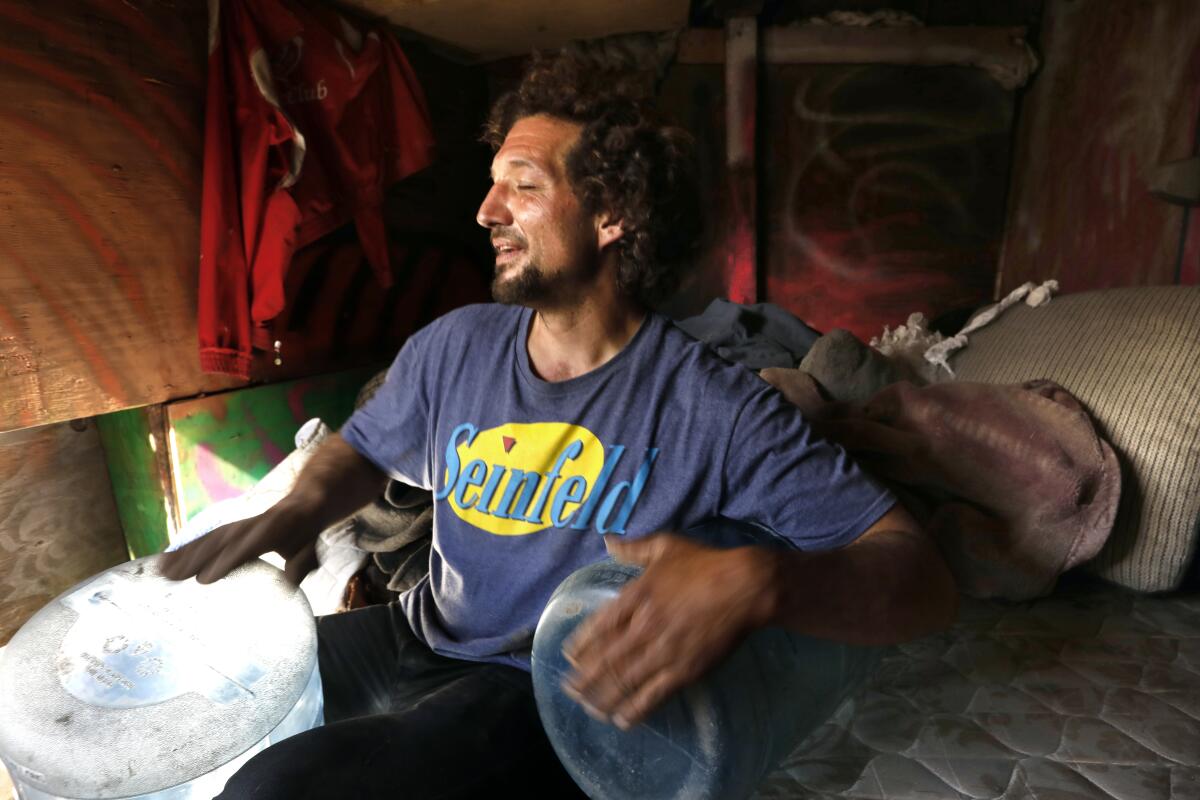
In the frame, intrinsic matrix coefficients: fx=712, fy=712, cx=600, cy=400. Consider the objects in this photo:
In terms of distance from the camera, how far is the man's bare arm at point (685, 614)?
79 cm

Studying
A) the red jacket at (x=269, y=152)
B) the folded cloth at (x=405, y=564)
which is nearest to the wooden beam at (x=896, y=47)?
the red jacket at (x=269, y=152)

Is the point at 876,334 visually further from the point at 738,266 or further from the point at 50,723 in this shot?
the point at 50,723

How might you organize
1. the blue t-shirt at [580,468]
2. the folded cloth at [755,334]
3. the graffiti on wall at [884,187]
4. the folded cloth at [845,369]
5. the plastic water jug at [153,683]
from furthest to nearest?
the graffiti on wall at [884,187] → the folded cloth at [755,334] → the folded cloth at [845,369] → the blue t-shirt at [580,468] → the plastic water jug at [153,683]

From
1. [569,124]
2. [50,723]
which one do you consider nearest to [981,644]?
[569,124]

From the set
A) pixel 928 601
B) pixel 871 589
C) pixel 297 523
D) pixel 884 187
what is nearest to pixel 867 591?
pixel 871 589

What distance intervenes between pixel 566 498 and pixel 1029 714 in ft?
3.25

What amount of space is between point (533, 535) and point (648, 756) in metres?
0.43

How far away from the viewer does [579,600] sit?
1003mm

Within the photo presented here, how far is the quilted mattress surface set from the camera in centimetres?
121

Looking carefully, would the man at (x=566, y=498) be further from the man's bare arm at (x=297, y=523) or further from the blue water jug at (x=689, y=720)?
the blue water jug at (x=689, y=720)

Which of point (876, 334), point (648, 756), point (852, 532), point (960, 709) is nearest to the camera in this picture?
point (648, 756)

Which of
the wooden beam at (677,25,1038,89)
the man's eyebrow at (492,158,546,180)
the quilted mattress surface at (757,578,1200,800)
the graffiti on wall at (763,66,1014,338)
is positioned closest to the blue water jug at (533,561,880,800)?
the quilted mattress surface at (757,578,1200,800)

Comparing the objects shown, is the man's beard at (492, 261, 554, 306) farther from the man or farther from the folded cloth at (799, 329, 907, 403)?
the folded cloth at (799, 329, 907, 403)

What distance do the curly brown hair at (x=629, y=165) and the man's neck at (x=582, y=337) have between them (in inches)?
2.3
